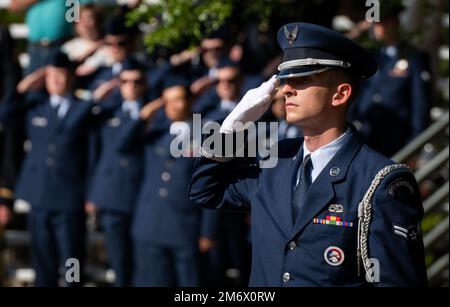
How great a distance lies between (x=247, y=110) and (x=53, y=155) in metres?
4.98

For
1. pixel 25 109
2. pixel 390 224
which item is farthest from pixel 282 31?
pixel 25 109

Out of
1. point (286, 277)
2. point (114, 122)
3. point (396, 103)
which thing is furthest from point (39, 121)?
point (286, 277)

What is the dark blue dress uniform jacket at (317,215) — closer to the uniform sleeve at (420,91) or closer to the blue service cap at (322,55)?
the blue service cap at (322,55)

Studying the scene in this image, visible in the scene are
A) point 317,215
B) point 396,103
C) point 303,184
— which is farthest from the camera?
point 396,103

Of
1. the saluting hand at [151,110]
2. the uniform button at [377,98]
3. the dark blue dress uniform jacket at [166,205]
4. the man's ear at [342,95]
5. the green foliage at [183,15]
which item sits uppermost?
the green foliage at [183,15]

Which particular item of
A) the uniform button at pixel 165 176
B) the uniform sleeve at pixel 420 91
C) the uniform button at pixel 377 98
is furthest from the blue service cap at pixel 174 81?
the uniform sleeve at pixel 420 91

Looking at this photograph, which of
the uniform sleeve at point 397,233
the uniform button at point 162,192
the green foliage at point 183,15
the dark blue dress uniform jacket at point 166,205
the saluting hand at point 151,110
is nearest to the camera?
the uniform sleeve at point 397,233

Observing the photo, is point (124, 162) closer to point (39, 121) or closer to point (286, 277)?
point (39, 121)

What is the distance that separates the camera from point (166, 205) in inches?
348

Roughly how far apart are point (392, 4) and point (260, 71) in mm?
1490

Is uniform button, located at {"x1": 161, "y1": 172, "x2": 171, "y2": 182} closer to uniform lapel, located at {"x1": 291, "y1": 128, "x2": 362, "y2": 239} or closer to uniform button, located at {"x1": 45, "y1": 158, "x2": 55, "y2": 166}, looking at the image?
uniform button, located at {"x1": 45, "y1": 158, "x2": 55, "y2": 166}

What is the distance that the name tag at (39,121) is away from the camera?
9500 mm

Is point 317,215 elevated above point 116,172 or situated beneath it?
elevated above

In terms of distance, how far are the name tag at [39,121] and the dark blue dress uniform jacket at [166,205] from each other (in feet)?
3.35
